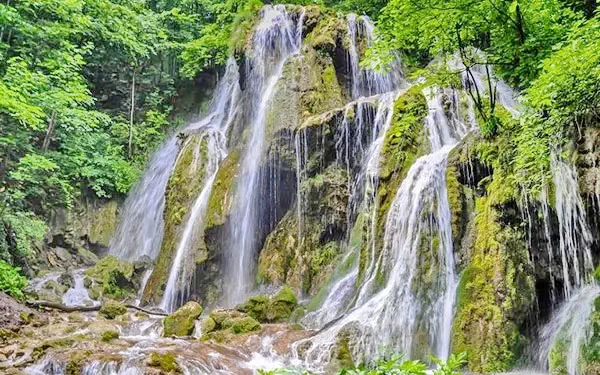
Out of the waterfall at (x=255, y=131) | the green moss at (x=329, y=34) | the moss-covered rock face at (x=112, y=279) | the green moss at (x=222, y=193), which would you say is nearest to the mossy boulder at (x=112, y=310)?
the waterfall at (x=255, y=131)

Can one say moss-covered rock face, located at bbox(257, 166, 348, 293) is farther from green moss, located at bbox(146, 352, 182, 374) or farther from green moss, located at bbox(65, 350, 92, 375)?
green moss, located at bbox(65, 350, 92, 375)

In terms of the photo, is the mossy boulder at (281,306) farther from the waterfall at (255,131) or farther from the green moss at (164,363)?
the green moss at (164,363)

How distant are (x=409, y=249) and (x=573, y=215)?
8.13ft

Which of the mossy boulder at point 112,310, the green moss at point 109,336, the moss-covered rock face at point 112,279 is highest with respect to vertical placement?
the moss-covered rock face at point 112,279

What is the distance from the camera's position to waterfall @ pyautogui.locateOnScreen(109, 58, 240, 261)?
17.2m

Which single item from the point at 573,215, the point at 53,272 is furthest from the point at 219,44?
the point at 573,215

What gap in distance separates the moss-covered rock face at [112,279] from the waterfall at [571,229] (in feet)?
37.9

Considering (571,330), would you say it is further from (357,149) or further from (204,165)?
(204,165)

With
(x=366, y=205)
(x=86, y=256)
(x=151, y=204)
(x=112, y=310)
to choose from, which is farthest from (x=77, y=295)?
(x=366, y=205)

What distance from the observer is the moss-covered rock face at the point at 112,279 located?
13.9 metres

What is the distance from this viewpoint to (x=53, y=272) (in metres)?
15.1

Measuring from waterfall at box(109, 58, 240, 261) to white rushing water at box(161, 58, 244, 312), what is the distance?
70 mm

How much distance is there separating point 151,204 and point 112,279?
164 inches

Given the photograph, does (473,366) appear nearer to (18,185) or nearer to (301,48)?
(301,48)
